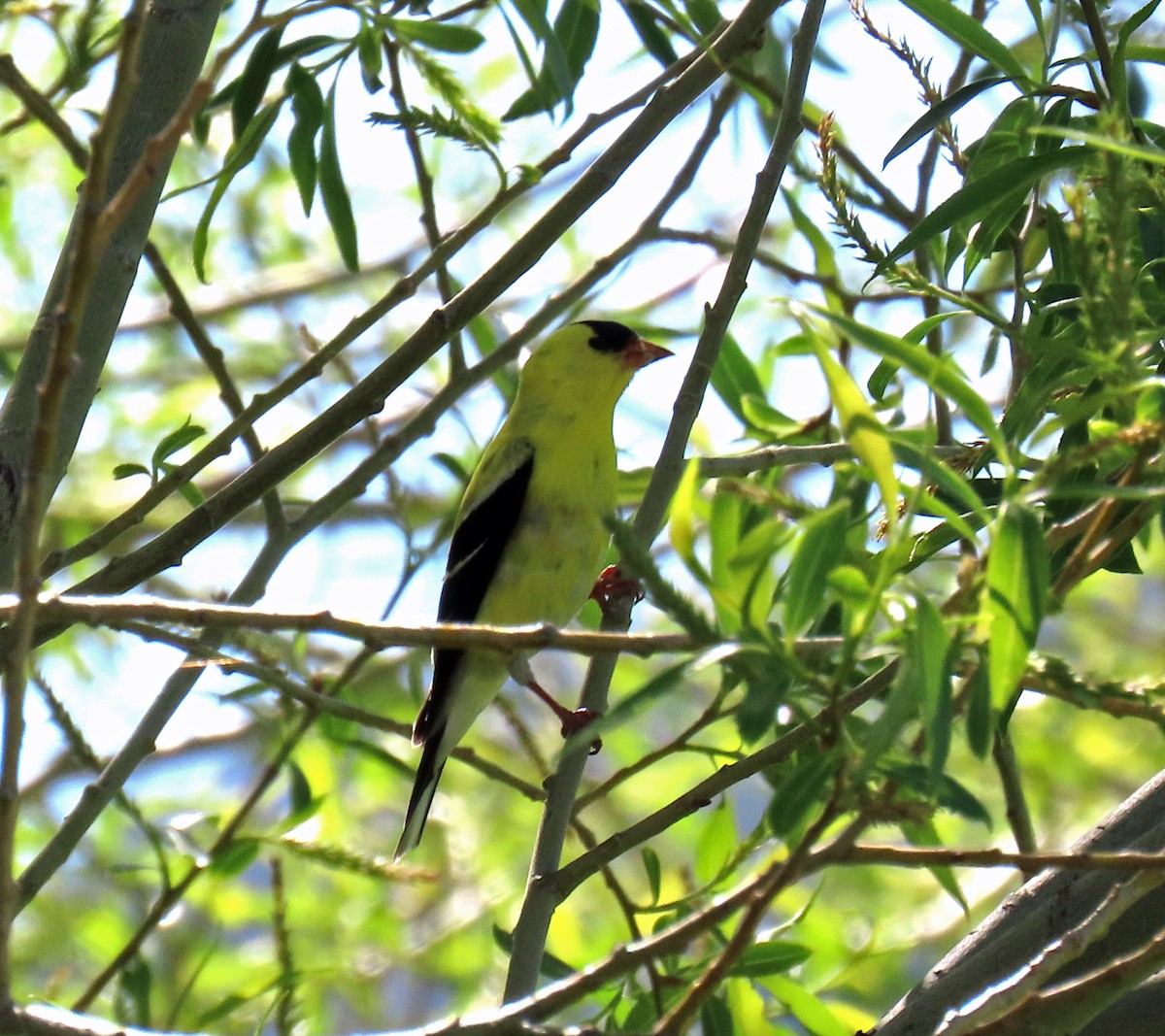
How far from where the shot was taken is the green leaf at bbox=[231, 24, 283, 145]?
3.20 meters

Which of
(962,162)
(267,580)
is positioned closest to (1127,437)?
(962,162)

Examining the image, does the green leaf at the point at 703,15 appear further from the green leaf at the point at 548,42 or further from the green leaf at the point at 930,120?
the green leaf at the point at 930,120

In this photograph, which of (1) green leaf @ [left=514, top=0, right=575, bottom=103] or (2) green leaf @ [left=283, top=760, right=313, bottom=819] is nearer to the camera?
(1) green leaf @ [left=514, top=0, right=575, bottom=103]

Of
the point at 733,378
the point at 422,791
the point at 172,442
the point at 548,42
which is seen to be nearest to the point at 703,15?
the point at 548,42

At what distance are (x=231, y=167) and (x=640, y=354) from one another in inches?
83.3

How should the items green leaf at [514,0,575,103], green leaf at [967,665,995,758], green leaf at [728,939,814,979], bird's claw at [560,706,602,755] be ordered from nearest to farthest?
green leaf at [967,665,995,758] → green leaf at [728,939,814,979] → bird's claw at [560,706,602,755] → green leaf at [514,0,575,103]

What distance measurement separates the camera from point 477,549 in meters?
4.46

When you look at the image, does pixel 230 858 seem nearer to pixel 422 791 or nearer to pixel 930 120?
pixel 422 791

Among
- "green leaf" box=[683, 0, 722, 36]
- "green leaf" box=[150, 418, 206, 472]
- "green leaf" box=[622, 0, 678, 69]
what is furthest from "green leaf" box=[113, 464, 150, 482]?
"green leaf" box=[622, 0, 678, 69]

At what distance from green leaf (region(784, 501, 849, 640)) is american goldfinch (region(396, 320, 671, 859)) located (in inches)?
104

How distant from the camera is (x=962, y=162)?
2492 mm

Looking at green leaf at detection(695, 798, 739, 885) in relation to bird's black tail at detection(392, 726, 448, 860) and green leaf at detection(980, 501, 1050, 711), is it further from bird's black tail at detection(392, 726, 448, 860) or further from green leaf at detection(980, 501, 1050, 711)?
green leaf at detection(980, 501, 1050, 711)

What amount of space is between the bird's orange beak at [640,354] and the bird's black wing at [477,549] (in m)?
0.55

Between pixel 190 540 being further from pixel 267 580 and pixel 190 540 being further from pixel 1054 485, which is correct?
pixel 1054 485
